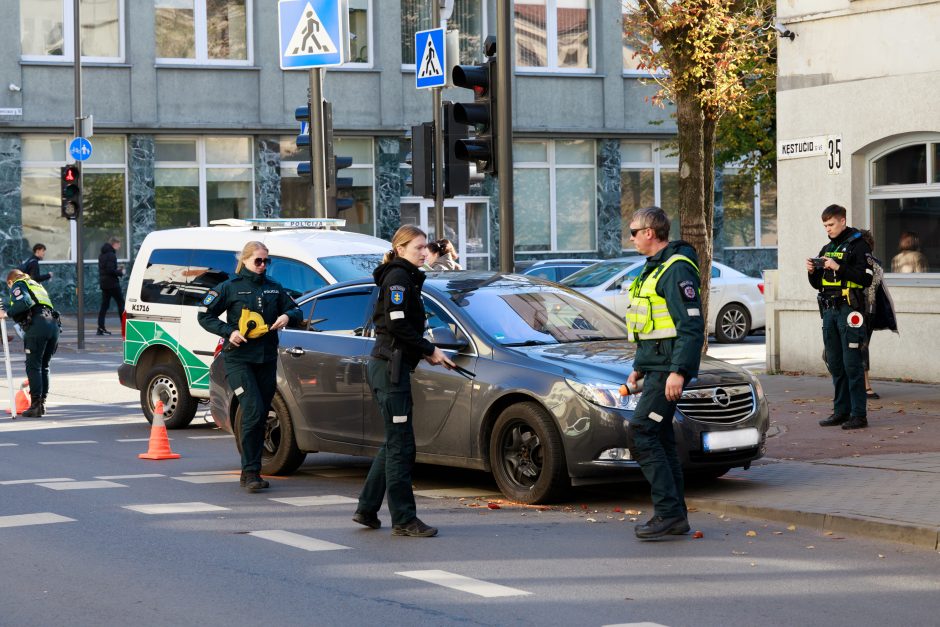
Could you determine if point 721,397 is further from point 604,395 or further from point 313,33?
point 313,33

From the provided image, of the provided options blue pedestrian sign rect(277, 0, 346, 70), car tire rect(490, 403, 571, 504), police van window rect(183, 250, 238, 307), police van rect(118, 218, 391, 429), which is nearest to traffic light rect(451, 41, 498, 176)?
police van rect(118, 218, 391, 429)

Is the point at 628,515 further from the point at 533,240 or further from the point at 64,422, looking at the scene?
the point at 533,240

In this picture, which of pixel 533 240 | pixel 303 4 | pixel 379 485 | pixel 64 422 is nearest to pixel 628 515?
pixel 379 485

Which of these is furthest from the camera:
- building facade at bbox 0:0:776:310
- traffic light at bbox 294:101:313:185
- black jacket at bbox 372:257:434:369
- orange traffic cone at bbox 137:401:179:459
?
building facade at bbox 0:0:776:310

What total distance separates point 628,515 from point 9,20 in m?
27.2

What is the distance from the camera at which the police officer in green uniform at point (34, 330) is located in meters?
16.9

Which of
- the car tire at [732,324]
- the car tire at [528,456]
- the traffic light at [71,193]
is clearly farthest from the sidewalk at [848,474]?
the traffic light at [71,193]

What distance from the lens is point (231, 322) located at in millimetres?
11148

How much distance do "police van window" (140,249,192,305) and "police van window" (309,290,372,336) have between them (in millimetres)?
4043

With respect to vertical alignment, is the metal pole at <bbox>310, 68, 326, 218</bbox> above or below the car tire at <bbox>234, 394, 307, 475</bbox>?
above

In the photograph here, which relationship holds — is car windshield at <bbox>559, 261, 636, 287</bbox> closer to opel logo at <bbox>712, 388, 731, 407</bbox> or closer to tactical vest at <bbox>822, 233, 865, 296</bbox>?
tactical vest at <bbox>822, 233, 865, 296</bbox>

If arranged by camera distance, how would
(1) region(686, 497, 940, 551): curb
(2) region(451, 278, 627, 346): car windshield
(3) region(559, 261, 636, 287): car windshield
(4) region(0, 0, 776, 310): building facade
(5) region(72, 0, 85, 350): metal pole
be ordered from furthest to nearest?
(4) region(0, 0, 776, 310): building facade < (5) region(72, 0, 85, 350): metal pole < (3) region(559, 261, 636, 287): car windshield < (2) region(451, 278, 627, 346): car windshield < (1) region(686, 497, 940, 551): curb

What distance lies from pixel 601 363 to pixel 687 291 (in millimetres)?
1489

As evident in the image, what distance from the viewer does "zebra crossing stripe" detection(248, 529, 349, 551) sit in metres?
8.71
